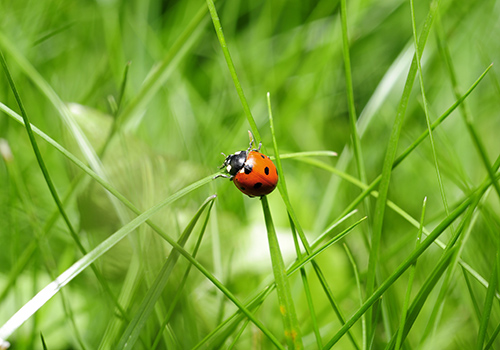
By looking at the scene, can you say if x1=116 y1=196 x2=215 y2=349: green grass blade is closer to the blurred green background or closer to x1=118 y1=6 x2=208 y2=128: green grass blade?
the blurred green background

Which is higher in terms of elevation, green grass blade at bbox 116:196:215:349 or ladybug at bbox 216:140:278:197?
ladybug at bbox 216:140:278:197

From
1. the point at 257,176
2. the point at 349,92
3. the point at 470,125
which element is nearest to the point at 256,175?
the point at 257,176

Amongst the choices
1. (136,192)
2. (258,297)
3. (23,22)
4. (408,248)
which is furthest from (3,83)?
(408,248)

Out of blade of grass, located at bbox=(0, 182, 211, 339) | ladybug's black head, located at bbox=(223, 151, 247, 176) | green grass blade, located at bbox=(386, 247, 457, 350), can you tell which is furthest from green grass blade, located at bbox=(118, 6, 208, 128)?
green grass blade, located at bbox=(386, 247, 457, 350)

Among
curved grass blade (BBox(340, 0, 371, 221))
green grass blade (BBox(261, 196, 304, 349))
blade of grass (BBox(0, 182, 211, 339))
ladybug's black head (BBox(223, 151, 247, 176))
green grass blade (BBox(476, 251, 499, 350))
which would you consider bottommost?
green grass blade (BBox(476, 251, 499, 350))

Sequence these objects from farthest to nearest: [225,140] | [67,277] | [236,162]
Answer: [225,140] → [236,162] → [67,277]

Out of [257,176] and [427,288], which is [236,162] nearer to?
[257,176]
